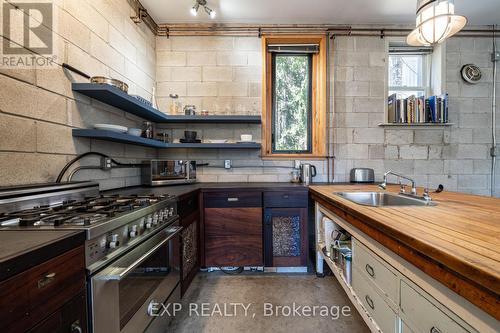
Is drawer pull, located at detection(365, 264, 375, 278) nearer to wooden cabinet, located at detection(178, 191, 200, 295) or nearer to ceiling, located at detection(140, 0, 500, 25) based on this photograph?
wooden cabinet, located at detection(178, 191, 200, 295)

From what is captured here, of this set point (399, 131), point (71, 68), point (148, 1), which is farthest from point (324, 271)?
point (148, 1)

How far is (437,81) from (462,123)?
24.2 inches

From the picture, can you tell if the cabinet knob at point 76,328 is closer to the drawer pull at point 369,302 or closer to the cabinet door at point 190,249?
the cabinet door at point 190,249

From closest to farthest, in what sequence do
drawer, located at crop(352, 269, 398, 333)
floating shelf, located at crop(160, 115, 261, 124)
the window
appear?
drawer, located at crop(352, 269, 398, 333) → floating shelf, located at crop(160, 115, 261, 124) → the window

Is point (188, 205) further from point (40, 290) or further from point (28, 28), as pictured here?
point (28, 28)

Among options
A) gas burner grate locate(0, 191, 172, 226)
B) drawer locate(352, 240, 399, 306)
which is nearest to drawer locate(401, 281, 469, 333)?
drawer locate(352, 240, 399, 306)

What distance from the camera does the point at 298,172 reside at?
8.84ft

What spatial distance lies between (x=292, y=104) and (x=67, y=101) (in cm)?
232

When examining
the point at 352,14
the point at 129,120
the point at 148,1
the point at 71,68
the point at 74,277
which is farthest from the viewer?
the point at 352,14

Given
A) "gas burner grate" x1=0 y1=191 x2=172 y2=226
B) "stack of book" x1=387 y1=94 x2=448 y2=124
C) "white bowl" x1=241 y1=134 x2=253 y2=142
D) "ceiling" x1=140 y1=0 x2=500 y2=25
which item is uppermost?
"ceiling" x1=140 y1=0 x2=500 y2=25

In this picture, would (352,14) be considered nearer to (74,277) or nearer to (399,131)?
(399,131)

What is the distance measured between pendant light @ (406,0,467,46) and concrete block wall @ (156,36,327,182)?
156 centimetres

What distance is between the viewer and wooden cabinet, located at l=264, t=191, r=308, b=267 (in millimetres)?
2178

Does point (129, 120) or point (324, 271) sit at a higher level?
point (129, 120)
